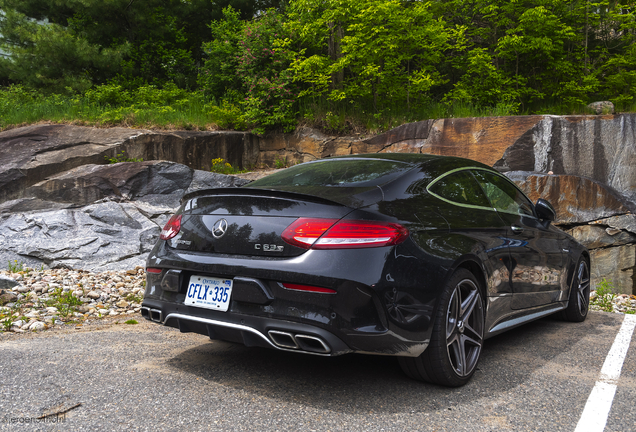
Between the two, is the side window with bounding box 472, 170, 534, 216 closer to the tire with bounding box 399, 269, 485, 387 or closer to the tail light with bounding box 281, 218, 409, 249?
the tire with bounding box 399, 269, 485, 387

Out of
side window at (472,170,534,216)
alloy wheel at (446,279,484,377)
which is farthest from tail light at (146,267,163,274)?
side window at (472,170,534,216)

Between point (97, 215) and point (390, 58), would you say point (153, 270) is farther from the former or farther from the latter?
point (390, 58)

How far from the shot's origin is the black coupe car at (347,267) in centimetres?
245

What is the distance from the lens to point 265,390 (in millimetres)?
2709

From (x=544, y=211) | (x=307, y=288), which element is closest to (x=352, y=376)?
(x=307, y=288)

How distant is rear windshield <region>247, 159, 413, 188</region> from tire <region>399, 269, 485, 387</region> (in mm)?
756

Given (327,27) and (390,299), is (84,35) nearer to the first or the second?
(327,27)

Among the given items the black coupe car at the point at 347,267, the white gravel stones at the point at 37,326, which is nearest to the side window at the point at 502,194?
the black coupe car at the point at 347,267

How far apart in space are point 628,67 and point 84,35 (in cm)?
1671

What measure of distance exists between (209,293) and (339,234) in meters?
0.84

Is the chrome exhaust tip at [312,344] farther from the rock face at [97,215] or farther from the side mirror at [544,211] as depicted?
the rock face at [97,215]

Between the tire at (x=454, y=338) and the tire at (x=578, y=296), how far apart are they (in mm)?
2282

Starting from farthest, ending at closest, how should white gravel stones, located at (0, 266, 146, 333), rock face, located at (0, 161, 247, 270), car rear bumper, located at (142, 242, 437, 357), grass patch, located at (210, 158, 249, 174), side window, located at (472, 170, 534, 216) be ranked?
grass patch, located at (210, 158, 249, 174), rock face, located at (0, 161, 247, 270), white gravel stones, located at (0, 266, 146, 333), side window, located at (472, 170, 534, 216), car rear bumper, located at (142, 242, 437, 357)

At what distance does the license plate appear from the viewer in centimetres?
266
